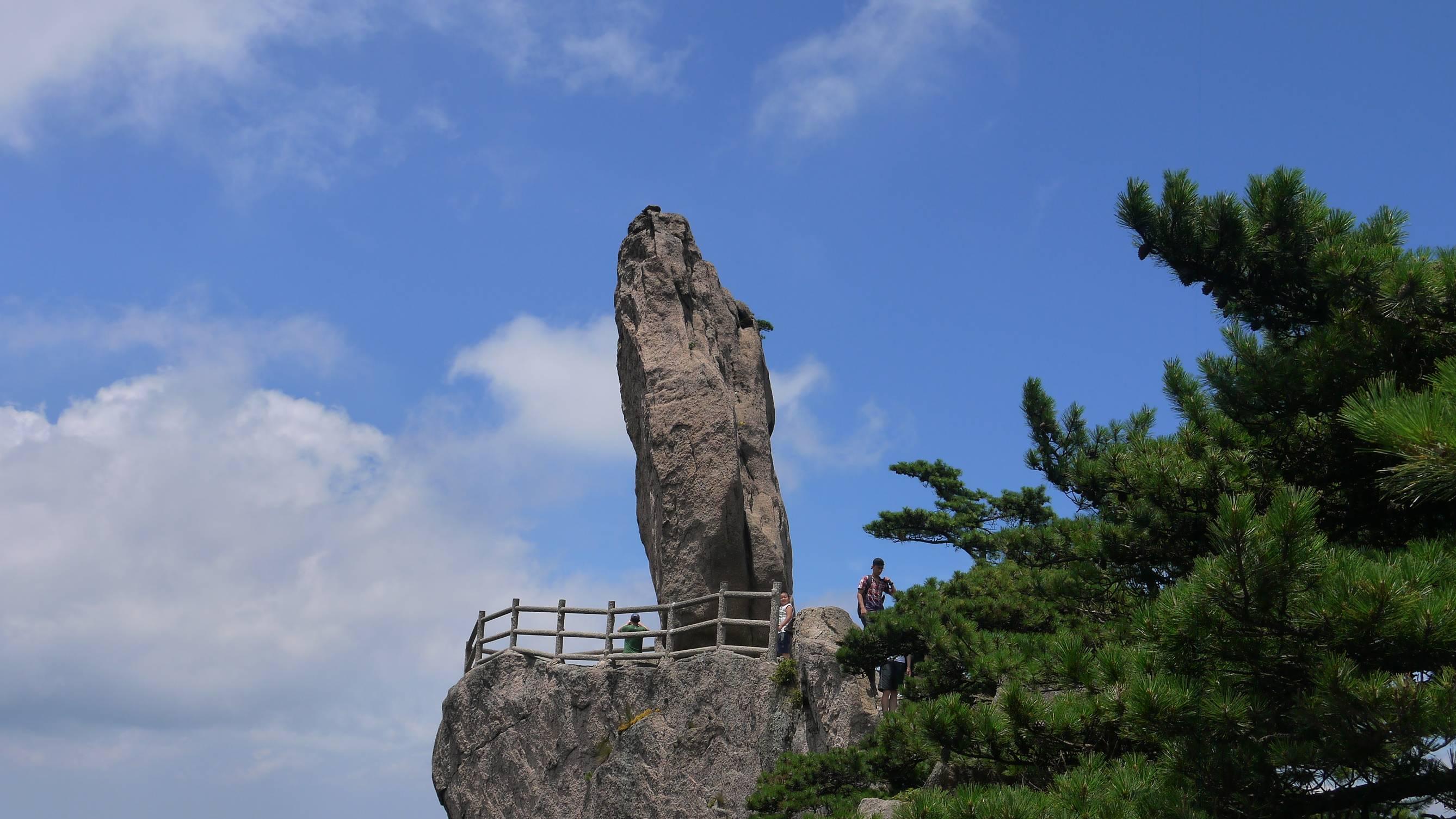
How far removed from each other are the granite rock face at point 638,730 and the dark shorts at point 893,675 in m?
1.14

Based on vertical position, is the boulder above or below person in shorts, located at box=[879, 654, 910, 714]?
below

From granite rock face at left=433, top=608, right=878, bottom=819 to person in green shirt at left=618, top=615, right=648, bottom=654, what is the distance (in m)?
0.33

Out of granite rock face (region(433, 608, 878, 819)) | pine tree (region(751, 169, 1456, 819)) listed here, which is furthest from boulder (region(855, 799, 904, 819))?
granite rock face (region(433, 608, 878, 819))

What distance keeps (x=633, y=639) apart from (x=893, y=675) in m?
6.64

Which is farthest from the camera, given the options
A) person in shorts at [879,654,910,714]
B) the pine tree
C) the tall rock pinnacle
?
the tall rock pinnacle

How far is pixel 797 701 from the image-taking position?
1747cm

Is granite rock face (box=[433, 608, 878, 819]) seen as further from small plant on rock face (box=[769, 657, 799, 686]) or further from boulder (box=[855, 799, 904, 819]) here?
boulder (box=[855, 799, 904, 819])

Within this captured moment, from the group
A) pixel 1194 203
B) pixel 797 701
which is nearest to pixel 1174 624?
pixel 1194 203

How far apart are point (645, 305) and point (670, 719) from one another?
26.0 ft

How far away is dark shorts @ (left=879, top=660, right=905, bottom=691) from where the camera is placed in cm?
1510

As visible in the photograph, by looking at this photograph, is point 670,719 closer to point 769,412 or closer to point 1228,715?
point 769,412

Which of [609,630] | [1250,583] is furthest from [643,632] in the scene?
[1250,583]

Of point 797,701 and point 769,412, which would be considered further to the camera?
point 769,412

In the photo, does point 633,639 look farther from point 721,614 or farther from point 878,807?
point 878,807
